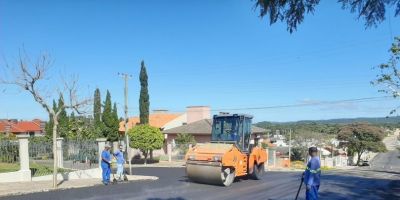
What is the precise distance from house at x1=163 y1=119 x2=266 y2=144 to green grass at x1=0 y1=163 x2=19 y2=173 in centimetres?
3047

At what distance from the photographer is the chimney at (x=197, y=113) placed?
2302 inches

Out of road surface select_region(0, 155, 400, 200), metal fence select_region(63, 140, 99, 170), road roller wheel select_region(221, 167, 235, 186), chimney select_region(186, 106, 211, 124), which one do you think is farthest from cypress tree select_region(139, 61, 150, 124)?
road roller wheel select_region(221, 167, 235, 186)

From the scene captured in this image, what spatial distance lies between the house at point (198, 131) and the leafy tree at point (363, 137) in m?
33.0

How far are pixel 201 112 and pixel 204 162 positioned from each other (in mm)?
39059

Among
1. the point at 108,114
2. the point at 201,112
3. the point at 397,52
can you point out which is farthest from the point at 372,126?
the point at 397,52

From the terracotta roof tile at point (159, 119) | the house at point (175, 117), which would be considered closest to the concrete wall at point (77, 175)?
the house at point (175, 117)

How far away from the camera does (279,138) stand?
119938 millimetres

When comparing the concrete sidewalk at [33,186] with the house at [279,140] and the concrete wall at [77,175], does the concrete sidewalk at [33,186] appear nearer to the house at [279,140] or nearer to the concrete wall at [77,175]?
the concrete wall at [77,175]

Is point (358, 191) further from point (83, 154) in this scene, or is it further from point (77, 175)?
point (83, 154)

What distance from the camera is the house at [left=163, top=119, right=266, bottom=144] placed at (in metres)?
52.1

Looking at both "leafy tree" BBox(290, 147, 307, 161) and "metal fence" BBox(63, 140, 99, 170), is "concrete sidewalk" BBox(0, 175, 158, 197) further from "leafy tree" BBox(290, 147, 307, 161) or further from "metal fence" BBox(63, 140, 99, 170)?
"leafy tree" BBox(290, 147, 307, 161)

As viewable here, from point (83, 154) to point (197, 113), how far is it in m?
34.9

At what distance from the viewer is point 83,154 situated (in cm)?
2448

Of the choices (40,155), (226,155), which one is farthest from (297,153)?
(226,155)
